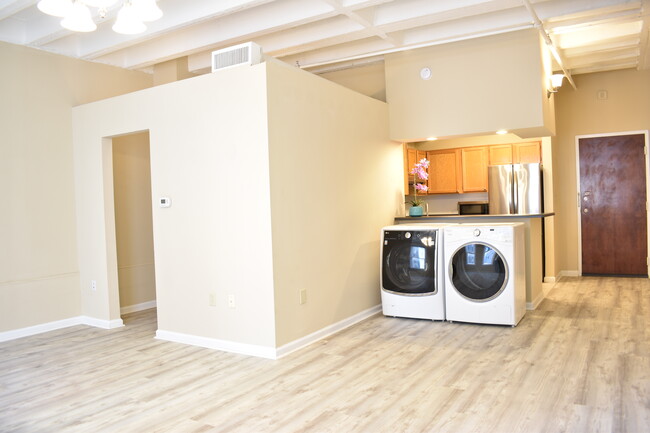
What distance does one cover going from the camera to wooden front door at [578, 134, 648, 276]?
7.18m

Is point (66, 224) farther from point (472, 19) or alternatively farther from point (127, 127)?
point (472, 19)

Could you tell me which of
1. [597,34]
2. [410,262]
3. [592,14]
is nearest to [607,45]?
[597,34]

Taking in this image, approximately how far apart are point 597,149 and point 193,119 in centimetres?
582

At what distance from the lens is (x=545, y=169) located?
22.9ft

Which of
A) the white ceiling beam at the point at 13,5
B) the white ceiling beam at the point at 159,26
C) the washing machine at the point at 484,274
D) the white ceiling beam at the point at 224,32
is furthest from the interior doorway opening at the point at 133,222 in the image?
the washing machine at the point at 484,274

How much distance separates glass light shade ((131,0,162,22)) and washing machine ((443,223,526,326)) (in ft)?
10.2

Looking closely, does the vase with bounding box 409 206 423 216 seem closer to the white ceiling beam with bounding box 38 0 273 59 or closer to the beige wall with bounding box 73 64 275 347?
the beige wall with bounding box 73 64 275 347

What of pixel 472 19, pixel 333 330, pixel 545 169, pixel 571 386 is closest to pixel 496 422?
pixel 571 386

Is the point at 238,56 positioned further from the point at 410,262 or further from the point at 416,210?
the point at 416,210

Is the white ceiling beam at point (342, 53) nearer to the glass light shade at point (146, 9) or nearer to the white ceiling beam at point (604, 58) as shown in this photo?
the white ceiling beam at point (604, 58)

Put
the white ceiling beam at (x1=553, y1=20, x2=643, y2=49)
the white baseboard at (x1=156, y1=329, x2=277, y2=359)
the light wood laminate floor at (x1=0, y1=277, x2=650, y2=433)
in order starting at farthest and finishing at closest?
the white ceiling beam at (x1=553, y1=20, x2=643, y2=49) < the white baseboard at (x1=156, y1=329, x2=277, y2=359) < the light wood laminate floor at (x1=0, y1=277, x2=650, y2=433)

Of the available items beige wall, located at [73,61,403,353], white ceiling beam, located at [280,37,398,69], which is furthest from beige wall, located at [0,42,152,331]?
white ceiling beam, located at [280,37,398,69]

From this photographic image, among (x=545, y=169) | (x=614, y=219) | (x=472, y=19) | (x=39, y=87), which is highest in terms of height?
(x=472, y=19)

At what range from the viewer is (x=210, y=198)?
429cm
